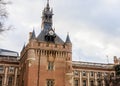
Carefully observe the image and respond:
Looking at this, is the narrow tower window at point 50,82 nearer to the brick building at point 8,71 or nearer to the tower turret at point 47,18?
the brick building at point 8,71

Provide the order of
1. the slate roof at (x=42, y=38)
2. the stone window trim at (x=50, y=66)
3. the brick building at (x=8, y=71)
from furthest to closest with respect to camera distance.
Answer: the brick building at (x=8, y=71) < the slate roof at (x=42, y=38) < the stone window trim at (x=50, y=66)

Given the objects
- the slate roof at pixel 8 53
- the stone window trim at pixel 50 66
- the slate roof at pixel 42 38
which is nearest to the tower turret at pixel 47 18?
the slate roof at pixel 42 38

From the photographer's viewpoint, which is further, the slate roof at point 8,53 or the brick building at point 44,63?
the slate roof at point 8,53

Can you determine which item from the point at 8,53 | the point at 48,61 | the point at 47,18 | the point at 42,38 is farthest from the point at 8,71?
the point at 47,18

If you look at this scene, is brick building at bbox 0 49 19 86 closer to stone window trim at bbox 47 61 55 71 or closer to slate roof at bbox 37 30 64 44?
slate roof at bbox 37 30 64 44

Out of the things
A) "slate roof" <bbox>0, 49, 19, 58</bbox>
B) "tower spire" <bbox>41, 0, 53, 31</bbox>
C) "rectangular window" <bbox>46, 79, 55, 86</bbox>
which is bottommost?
"rectangular window" <bbox>46, 79, 55, 86</bbox>

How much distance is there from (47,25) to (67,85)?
1717cm

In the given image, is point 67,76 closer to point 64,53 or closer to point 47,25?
point 64,53

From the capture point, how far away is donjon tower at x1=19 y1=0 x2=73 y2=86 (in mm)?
53537

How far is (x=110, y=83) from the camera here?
1630 inches

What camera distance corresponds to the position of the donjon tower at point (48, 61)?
2108 inches

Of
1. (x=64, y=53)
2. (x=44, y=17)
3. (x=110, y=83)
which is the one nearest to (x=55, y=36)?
(x=64, y=53)

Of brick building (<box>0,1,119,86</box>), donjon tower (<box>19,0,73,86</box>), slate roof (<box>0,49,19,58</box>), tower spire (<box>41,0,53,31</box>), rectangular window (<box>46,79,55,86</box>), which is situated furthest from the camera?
slate roof (<box>0,49,19,58</box>)

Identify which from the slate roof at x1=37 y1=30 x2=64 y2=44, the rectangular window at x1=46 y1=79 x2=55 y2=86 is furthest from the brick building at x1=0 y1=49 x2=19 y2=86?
the rectangular window at x1=46 y1=79 x2=55 y2=86
